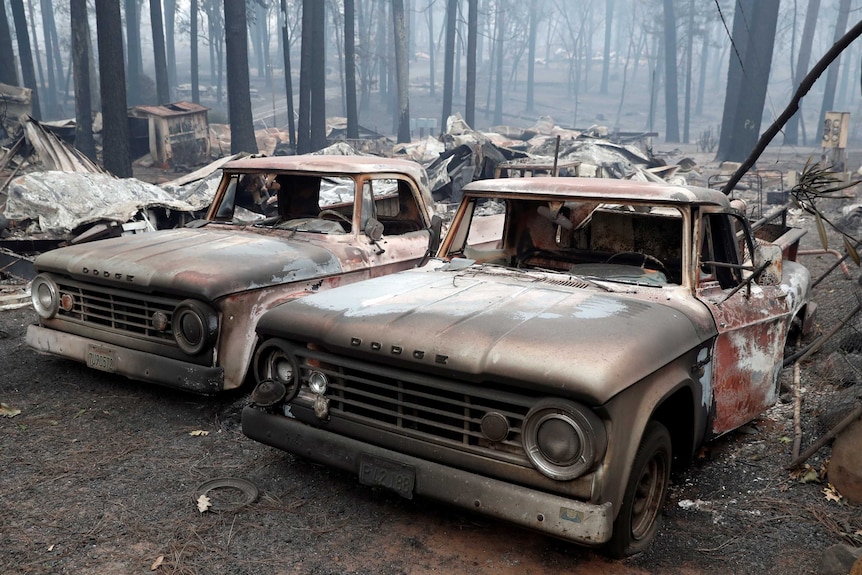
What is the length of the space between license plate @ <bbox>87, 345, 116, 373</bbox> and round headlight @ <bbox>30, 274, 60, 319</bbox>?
1.73 feet

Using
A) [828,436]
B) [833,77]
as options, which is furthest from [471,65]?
[828,436]

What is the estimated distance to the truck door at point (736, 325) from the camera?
392 centimetres

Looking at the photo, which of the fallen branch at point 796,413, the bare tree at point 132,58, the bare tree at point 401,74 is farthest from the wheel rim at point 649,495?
the bare tree at point 132,58

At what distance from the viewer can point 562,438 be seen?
2877mm

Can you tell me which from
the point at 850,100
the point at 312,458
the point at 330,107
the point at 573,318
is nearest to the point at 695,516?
the point at 573,318

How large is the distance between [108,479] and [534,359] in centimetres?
253

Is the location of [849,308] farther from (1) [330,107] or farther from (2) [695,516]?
(1) [330,107]

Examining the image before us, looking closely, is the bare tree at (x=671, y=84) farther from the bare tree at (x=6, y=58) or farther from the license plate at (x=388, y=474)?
the license plate at (x=388, y=474)

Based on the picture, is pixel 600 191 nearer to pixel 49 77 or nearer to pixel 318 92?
pixel 318 92

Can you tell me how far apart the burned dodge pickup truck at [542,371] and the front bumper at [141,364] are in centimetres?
90

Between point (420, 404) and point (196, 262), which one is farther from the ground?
point (196, 262)

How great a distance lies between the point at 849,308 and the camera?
716 cm

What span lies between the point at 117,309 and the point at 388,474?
2776mm

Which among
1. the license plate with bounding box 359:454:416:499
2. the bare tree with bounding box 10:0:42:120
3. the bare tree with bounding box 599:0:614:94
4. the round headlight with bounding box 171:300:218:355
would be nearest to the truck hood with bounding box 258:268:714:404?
the license plate with bounding box 359:454:416:499
